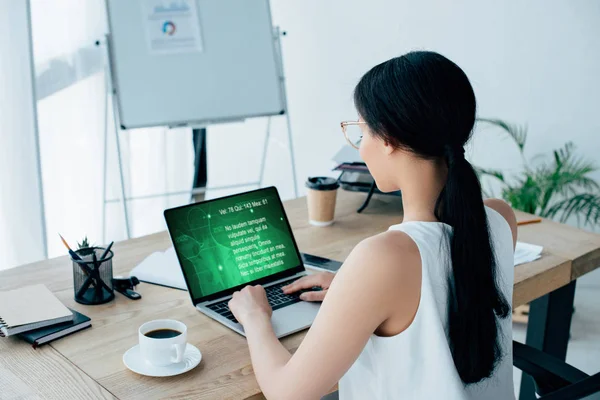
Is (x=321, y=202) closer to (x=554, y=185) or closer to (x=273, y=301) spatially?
(x=273, y=301)

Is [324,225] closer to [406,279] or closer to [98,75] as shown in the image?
[406,279]

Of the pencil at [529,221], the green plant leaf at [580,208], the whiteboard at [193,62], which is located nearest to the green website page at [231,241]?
the pencil at [529,221]

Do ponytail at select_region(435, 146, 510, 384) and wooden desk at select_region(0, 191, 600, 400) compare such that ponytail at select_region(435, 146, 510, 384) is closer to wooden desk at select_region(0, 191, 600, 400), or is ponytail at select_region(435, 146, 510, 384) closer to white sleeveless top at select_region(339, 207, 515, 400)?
white sleeveless top at select_region(339, 207, 515, 400)

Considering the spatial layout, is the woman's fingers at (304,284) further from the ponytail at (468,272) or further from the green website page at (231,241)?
the ponytail at (468,272)

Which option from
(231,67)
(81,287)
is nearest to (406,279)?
(81,287)

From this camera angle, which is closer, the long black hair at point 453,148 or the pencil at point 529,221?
the long black hair at point 453,148

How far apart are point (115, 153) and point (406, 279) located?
7.52ft

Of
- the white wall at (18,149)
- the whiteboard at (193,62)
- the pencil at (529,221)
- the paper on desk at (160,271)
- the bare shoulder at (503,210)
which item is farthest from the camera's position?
the whiteboard at (193,62)

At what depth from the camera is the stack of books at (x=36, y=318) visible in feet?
4.13

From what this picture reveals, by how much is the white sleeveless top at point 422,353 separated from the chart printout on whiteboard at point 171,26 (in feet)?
6.39

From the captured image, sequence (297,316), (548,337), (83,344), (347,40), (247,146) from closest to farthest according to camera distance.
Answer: (83,344)
(297,316)
(548,337)
(347,40)
(247,146)

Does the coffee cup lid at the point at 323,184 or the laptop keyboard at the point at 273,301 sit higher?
the coffee cup lid at the point at 323,184

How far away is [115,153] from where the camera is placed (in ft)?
10.0

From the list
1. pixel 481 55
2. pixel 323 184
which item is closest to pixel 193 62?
pixel 323 184
